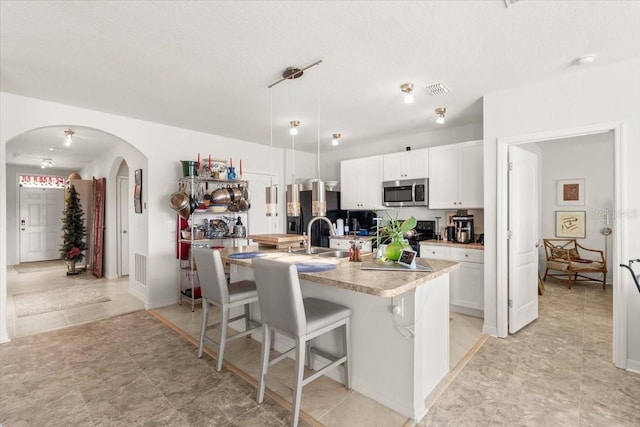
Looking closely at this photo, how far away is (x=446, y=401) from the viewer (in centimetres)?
208

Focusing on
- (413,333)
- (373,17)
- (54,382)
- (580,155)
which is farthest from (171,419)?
(580,155)

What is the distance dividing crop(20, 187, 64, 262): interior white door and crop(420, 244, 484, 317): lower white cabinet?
953 cm

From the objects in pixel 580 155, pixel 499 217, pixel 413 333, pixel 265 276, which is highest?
pixel 580 155

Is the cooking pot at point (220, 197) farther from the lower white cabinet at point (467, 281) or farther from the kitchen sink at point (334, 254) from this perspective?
the lower white cabinet at point (467, 281)

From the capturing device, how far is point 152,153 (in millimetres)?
4121

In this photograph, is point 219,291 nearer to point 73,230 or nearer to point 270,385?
point 270,385

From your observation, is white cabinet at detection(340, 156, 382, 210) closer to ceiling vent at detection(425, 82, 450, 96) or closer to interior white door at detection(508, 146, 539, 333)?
ceiling vent at detection(425, 82, 450, 96)

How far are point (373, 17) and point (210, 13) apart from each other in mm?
1010

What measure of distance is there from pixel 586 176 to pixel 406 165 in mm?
3471

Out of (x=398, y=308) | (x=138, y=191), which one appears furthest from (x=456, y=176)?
(x=138, y=191)

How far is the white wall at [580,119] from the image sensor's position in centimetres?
245

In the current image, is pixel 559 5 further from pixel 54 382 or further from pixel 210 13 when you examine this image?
pixel 54 382

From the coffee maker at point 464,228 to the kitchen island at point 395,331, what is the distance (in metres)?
1.88

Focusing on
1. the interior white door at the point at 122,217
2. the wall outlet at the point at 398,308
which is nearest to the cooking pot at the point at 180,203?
the interior white door at the point at 122,217
